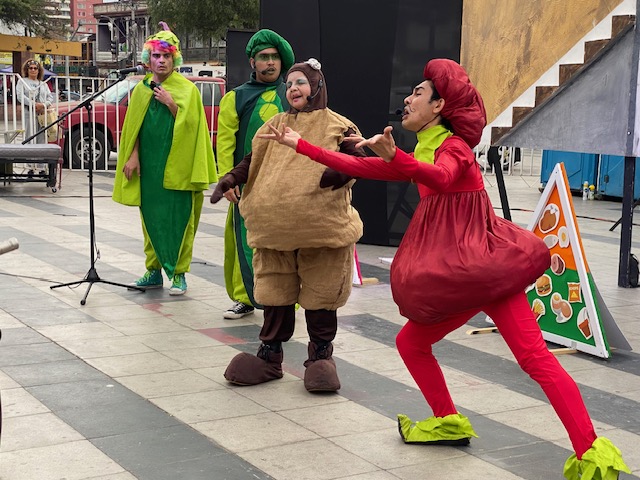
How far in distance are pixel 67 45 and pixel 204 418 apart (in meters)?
46.9

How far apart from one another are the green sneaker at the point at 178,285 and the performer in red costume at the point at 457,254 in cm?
368

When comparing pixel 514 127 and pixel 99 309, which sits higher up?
pixel 514 127

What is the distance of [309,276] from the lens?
5.39 m

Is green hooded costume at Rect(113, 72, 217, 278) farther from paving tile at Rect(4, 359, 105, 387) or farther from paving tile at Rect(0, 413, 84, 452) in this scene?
paving tile at Rect(0, 413, 84, 452)

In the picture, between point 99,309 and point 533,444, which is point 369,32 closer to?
point 99,309

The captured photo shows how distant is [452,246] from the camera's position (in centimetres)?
423

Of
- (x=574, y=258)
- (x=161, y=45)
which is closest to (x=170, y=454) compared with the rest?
(x=574, y=258)

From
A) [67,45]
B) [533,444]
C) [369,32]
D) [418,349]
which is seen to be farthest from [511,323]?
[67,45]

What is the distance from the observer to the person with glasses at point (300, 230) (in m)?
5.16

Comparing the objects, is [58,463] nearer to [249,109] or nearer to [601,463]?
[601,463]

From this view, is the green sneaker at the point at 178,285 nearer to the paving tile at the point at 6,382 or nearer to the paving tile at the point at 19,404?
the paving tile at the point at 6,382

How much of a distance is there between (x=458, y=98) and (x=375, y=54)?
6.70 m

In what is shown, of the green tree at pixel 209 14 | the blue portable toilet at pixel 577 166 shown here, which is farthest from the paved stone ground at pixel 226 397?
the green tree at pixel 209 14

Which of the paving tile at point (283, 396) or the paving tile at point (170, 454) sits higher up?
the paving tile at point (170, 454)
